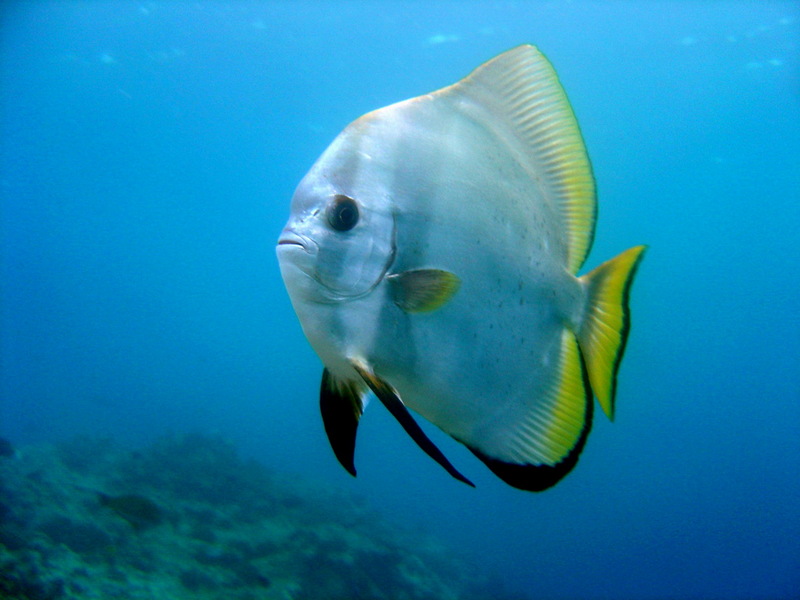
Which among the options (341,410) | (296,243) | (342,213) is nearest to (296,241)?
(296,243)

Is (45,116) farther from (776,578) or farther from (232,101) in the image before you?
(776,578)

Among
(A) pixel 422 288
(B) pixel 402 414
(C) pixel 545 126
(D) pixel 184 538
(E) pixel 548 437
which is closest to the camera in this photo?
(B) pixel 402 414

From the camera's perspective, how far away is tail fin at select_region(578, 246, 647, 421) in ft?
3.59

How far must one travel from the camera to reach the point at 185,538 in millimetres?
7824

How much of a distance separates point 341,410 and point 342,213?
44 centimetres

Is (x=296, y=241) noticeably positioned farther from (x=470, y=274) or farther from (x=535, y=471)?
(x=535, y=471)

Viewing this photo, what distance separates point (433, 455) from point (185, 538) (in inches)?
348

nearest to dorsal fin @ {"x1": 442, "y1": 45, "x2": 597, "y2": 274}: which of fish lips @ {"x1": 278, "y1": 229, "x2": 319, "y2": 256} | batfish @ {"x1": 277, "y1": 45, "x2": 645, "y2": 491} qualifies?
Answer: batfish @ {"x1": 277, "y1": 45, "x2": 645, "y2": 491}

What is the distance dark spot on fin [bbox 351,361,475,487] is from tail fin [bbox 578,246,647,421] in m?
0.47

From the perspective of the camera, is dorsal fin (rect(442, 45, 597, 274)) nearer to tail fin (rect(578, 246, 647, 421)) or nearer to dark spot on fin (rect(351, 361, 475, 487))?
tail fin (rect(578, 246, 647, 421))

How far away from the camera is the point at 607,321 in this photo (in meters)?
1.13

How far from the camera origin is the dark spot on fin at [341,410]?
3.31ft

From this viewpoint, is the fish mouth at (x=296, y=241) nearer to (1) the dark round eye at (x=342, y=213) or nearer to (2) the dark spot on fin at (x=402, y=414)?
(1) the dark round eye at (x=342, y=213)

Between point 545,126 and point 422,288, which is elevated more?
point 545,126
